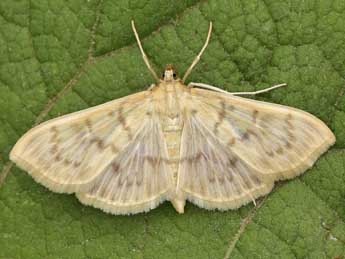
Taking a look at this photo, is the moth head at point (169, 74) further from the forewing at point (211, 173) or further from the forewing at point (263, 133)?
the forewing at point (211, 173)

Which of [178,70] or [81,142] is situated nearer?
[81,142]

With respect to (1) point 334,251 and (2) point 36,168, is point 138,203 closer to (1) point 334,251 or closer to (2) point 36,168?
(2) point 36,168

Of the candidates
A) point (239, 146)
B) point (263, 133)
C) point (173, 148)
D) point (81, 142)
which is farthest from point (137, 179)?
point (263, 133)

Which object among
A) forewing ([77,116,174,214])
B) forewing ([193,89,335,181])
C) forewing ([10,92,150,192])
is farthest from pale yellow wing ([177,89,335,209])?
forewing ([10,92,150,192])

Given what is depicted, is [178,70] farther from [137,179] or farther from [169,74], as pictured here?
[137,179]

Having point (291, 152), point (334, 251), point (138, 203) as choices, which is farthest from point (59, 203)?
point (334, 251)

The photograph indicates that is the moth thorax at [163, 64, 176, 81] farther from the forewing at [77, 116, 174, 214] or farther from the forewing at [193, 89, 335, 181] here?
the forewing at [77, 116, 174, 214]

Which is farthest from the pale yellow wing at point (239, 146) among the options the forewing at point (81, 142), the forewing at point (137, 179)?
the forewing at point (81, 142)
